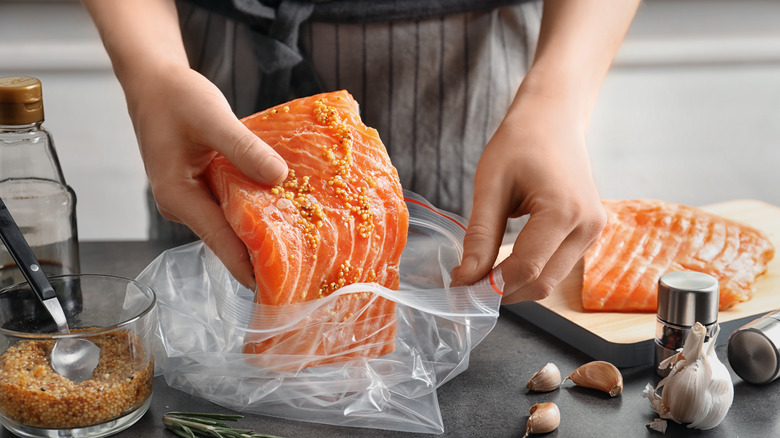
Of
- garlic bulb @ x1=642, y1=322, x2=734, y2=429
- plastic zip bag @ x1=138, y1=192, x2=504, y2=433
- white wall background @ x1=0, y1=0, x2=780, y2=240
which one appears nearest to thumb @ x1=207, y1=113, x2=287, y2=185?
plastic zip bag @ x1=138, y1=192, x2=504, y2=433

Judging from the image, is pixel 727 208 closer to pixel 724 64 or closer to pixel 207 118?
pixel 207 118

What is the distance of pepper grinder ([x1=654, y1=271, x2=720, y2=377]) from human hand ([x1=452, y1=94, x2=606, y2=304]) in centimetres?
13

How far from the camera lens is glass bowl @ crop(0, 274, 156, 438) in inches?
33.5

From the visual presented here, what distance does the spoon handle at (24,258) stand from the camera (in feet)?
3.05

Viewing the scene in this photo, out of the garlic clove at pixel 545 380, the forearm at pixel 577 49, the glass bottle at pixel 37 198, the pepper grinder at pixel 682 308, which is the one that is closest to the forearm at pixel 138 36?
the glass bottle at pixel 37 198

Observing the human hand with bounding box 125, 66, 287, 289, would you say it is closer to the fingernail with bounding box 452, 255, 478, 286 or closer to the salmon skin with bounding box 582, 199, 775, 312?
the fingernail with bounding box 452, 255, 478, 286

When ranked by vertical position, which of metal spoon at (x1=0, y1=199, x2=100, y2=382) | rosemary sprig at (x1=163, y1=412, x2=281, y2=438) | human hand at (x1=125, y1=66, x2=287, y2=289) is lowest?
rosemary sprig at (x1=163, y1=412, x2=281, y2=438)

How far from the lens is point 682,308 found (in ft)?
3.35

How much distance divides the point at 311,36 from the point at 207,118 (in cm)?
51

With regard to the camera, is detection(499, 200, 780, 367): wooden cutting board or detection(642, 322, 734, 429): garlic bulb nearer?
detection(642, 322, 734, 429): garlic bulb

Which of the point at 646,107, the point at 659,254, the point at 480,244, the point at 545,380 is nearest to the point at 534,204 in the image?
the point at 480,244

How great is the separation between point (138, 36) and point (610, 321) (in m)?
0.89

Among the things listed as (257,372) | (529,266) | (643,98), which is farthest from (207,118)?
(643,98)

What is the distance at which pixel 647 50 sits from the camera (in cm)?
449
